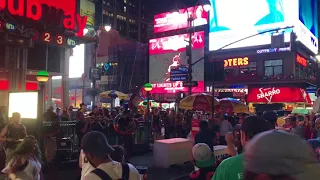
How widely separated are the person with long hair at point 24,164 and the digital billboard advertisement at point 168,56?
38.1 m

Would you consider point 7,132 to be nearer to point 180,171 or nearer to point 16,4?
point 180,171

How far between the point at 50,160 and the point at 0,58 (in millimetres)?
9396

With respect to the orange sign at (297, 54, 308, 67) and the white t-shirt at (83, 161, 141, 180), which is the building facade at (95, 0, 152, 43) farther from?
the white t-shirt at (83, 161, 141, 180)

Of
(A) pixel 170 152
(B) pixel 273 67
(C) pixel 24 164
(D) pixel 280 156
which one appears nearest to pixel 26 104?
(A) pixel 170 152

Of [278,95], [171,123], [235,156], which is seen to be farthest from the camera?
[278,95]

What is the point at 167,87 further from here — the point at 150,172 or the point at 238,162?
the point at 238,162

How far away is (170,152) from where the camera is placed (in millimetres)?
12250

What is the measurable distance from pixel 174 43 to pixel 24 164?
143 ft

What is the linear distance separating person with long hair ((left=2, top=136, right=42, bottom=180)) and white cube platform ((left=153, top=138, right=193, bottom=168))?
718 cm

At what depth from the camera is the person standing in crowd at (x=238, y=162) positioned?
2682mm

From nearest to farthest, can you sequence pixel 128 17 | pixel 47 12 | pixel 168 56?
pixel 47 12 → pixel 168 56 → pixel 128 17

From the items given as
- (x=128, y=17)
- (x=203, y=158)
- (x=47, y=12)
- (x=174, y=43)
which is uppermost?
(x=128, y=17)

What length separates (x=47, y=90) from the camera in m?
21.0

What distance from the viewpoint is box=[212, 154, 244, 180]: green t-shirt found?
2674mm
